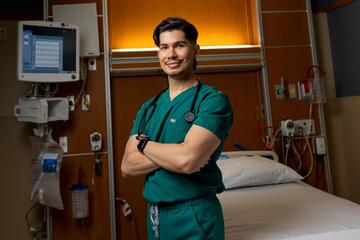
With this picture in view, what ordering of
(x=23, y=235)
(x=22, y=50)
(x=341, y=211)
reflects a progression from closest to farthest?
(x=341, y=211) → (x=22, y=50) → (x=23, y=235)

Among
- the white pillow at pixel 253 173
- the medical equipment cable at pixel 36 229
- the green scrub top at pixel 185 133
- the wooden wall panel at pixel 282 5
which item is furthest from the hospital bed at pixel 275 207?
the medical equipment cable at pixel 36 229

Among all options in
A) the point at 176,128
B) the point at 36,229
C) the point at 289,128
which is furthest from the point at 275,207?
the point at 36,229

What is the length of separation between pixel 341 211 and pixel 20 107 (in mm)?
2278

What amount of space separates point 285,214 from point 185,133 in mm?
770

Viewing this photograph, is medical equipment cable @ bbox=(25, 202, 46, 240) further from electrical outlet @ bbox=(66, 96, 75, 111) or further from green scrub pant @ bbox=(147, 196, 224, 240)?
green scrub pant @ bbox=(147, 196, 224, 240)

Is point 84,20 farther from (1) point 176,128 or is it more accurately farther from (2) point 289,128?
(2) point 289,128

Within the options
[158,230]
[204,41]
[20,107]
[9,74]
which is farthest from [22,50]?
[158,230]

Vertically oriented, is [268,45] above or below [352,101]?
above

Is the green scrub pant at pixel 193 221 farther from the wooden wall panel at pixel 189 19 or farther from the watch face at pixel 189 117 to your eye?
the wooden wall panel at pixel 189 19

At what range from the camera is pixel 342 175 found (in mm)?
2910

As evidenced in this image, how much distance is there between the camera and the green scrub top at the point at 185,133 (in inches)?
42.4

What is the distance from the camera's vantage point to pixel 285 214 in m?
1.48

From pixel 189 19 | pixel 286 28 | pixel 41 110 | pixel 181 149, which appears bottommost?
pixel 181 149

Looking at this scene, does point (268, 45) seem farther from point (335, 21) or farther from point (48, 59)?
point (48, 59)
